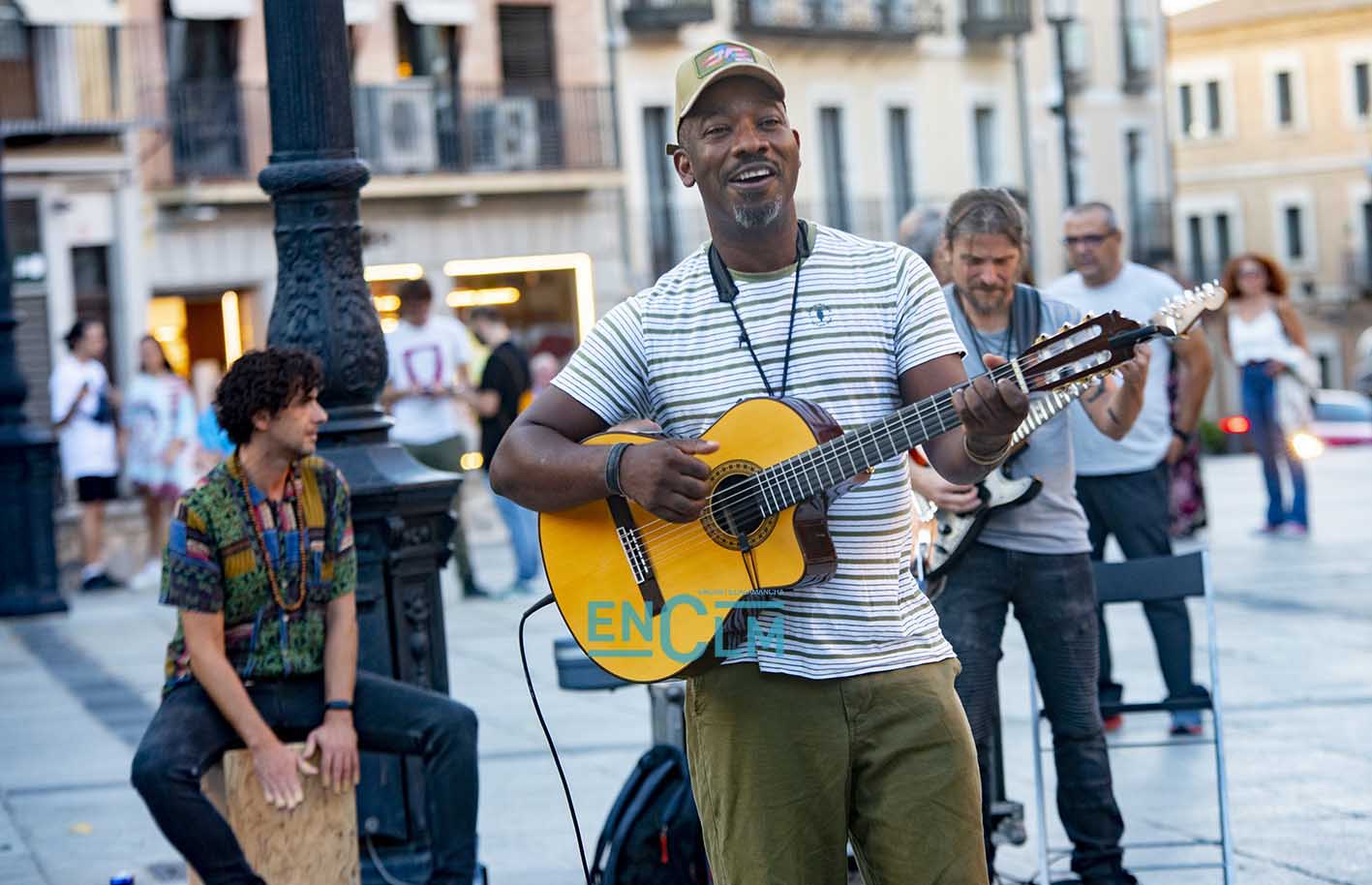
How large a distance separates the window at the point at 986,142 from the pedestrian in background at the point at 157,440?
28.0 meters

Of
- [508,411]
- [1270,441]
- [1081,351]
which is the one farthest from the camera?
[1270,441]

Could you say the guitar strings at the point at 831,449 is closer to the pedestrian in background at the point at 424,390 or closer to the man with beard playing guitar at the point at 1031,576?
the man with beard playing guitar at the point at 1031,576

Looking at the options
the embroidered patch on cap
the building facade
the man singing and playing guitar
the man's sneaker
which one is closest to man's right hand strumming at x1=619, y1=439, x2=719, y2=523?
the man singing and playing guitar

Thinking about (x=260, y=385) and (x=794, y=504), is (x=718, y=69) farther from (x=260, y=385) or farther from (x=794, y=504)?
(x=260, y=385)

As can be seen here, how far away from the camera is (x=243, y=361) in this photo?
5613 mm

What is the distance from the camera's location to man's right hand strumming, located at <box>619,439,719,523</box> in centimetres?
373

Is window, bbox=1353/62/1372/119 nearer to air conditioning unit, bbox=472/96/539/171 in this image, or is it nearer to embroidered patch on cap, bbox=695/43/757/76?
air conditioning unit, bbox=472/96/539/171

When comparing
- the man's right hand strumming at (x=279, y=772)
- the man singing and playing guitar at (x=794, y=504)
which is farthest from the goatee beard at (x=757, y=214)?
the man's right hand strumming at (x=279, y=772)

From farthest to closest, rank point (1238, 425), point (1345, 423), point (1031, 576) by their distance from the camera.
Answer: point (1345, 423), point (1238, 425), point (1031, 576)

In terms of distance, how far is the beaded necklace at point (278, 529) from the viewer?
Answer: 543 cm

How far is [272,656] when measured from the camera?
17.9ft

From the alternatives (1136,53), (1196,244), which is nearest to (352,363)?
(1136,53)

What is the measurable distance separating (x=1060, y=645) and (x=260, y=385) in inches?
87.3

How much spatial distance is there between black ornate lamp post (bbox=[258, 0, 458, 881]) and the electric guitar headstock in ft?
10.3
